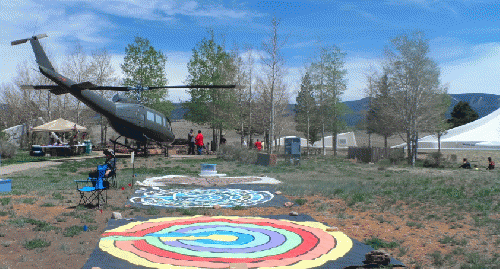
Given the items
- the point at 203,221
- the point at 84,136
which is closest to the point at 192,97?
the point at 84,136

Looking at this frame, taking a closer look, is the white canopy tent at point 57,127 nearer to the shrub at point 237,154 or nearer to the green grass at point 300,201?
the shrub at point 237,154

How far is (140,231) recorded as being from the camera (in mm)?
8352

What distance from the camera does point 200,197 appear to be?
13.3 metres

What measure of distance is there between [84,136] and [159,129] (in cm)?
1689

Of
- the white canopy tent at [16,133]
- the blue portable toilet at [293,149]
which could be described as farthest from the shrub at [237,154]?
the white canopy tent at [16,133]

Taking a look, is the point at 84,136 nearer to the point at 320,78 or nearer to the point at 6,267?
the point at 320,78

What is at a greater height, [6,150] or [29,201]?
[6,150]

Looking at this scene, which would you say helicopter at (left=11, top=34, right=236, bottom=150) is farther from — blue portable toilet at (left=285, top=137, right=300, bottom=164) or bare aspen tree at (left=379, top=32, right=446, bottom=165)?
bare aspen tree at (left=379, top=32, right=446, bottom=165)

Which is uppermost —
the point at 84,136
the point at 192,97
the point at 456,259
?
the point at 192,97

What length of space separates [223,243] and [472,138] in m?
69.8

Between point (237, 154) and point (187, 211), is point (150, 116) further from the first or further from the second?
point (187, 211)

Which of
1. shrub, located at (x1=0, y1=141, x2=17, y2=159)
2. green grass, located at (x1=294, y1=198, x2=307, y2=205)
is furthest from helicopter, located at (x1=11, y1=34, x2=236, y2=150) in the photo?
shrub, located at (x1=0, y1=141, x2=17, y2=159)

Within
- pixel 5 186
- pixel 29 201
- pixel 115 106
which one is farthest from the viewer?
pixel 115 106

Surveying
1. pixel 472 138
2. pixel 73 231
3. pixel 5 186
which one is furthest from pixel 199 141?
pixel 472 138
